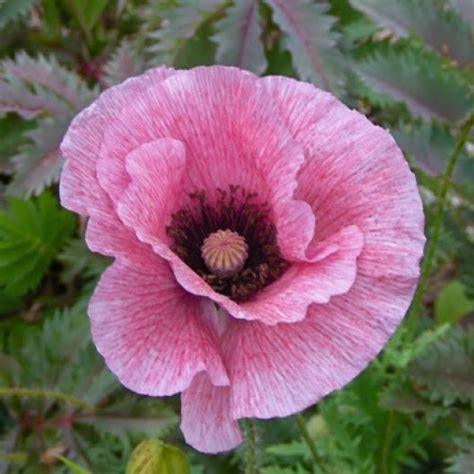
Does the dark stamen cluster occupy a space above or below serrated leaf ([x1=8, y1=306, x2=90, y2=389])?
above

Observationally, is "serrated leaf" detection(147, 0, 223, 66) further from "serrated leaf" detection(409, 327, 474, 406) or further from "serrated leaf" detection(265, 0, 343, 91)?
"serrated leaf" detection(409, 327, 474, 406)

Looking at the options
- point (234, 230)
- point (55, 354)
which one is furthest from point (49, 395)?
point (234, 230)

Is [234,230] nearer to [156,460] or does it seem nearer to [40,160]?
[156,460]

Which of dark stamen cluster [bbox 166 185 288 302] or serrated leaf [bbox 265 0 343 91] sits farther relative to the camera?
serrated leaf [bbox 265 0 343 91]

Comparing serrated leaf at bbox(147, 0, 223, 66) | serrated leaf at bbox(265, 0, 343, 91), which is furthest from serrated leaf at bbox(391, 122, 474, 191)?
serrated leaf at bbox(147, 0, 223, 66)

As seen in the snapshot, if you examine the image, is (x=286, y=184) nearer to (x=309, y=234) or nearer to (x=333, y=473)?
(x=309, y=234)

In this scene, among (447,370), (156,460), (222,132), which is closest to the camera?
(156,460)

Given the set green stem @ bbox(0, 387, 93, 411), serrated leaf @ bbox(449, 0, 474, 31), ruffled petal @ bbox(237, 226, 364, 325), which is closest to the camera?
ruffled petal @ bbox(237, 226, 364, 325)
